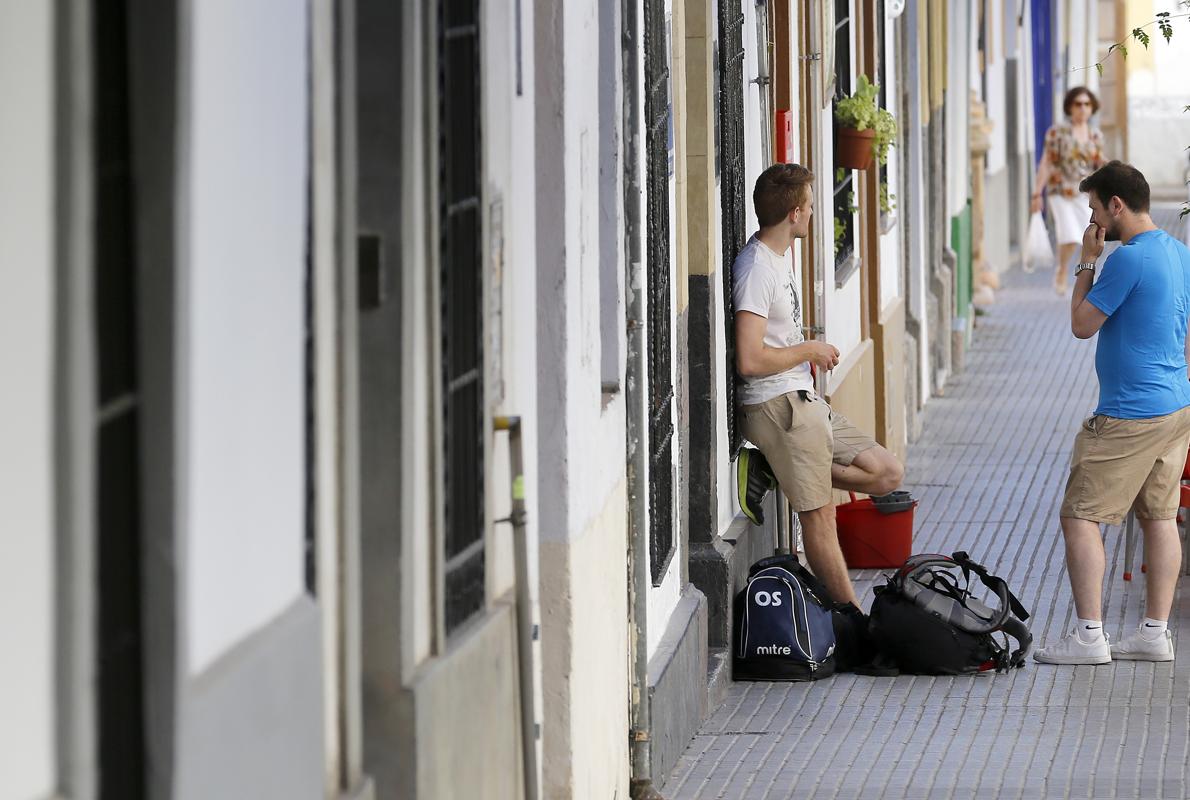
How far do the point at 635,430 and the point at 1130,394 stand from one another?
2.47 metres

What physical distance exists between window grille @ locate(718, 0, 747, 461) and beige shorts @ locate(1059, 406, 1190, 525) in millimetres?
1407

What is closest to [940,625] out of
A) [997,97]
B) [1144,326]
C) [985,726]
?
[985,726]

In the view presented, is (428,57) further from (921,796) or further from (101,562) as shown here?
(921,796)

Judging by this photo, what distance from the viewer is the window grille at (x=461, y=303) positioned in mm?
4805

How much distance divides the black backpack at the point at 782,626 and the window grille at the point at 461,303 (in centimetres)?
379

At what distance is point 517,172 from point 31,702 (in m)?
2.98

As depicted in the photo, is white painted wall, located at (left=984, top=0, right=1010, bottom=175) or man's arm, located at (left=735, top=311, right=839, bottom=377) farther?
white painted wall, located at (left=984, top=0, right=1010, bottom=175)

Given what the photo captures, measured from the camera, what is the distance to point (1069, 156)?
22.0m

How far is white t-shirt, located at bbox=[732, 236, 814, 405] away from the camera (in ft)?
29.1

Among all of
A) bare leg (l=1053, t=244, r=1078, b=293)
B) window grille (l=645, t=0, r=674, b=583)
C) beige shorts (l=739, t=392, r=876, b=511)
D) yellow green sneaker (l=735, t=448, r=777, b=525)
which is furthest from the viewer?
bare leg (l=1053, t=244, r=1078, b=293)

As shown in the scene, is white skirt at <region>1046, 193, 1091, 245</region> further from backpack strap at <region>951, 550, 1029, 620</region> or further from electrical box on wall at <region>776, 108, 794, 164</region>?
backpack strap at <region>951, 550, 1029, 620</region>

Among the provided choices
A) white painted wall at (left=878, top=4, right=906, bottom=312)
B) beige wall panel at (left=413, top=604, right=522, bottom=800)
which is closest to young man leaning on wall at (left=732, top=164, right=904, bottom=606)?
beige wall panel at (left=413, top=604, right=522, bottom=800)

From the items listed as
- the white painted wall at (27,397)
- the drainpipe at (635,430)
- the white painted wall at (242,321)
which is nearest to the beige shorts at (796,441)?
the drainpipe at (635,430)

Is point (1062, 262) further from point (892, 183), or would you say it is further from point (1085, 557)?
point (1085, 557)
